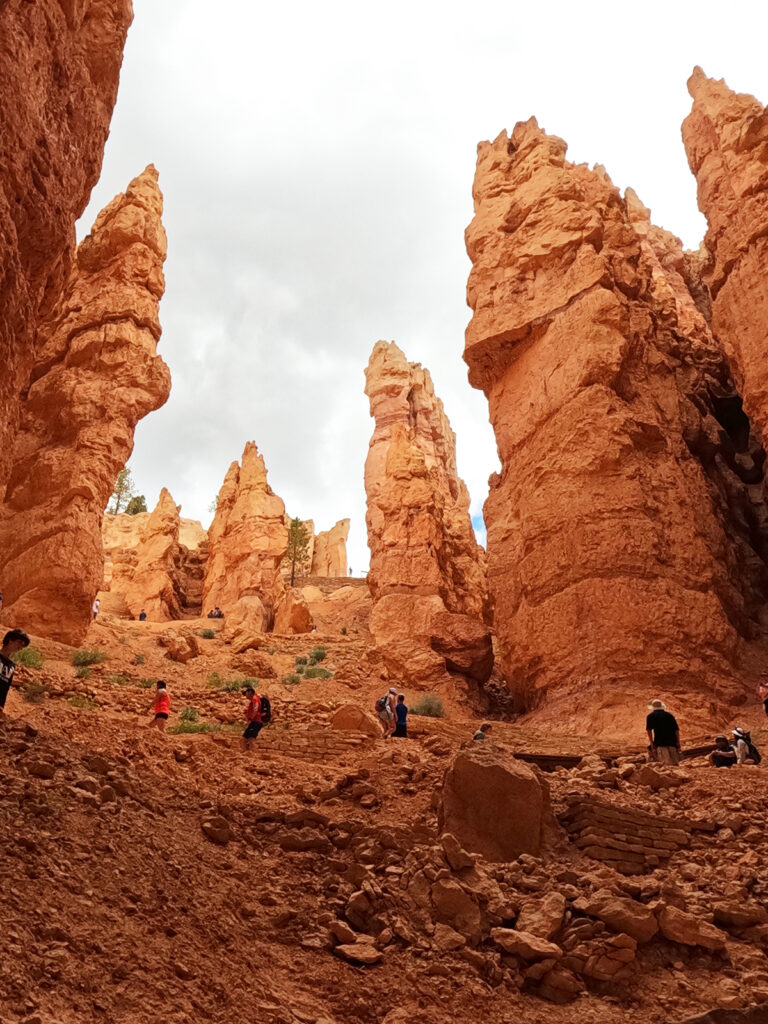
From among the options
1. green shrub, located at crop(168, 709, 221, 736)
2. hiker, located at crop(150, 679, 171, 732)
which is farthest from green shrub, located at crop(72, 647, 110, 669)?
hiker, located at crop(150, 679, 171, 732)

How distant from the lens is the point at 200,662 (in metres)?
26.4

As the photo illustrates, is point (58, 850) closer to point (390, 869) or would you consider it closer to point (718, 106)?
point (390, 869)

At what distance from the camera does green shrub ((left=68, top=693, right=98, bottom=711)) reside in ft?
47.7

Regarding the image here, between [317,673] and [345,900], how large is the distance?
20383 millimetres

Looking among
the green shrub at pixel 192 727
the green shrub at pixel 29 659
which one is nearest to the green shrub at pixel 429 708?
the green shrub at pixel 192 727

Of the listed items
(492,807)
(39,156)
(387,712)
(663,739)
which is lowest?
(492,807)

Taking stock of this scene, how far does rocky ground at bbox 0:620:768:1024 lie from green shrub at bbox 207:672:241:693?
37.7 ft

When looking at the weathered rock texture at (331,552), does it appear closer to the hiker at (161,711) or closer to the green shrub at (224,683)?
the green shrub at (224,683)

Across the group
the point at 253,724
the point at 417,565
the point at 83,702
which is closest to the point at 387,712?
the point at 253,724

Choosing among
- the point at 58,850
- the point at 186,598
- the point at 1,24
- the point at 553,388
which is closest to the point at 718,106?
the point at 553,388

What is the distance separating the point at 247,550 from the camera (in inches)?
1681

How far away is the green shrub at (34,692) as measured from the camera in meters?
14.4

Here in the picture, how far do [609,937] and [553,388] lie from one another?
63.2 ft

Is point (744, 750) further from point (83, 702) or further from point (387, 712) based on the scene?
point (83, 702)
